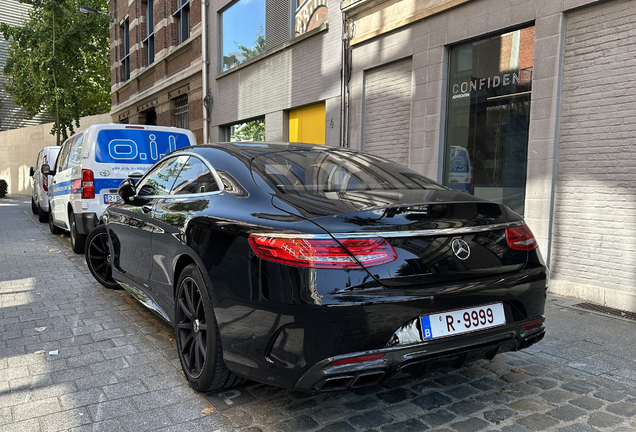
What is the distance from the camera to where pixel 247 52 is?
45.2 feet

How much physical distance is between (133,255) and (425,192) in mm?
2623

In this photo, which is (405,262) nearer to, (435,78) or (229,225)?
(229,225)

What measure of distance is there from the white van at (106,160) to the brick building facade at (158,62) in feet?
26.8

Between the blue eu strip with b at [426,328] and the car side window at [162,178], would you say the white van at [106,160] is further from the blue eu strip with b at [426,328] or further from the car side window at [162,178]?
the blue eu strip with b at [426,328]

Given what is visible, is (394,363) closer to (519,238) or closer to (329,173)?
→ (519,238)

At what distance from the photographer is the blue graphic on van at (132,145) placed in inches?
291

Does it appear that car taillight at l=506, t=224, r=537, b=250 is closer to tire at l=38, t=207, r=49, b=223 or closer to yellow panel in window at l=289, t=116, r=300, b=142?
yellow panel in window at l=289, t=116, r=300, b=142

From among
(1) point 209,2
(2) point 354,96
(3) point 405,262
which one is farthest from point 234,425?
(1) point 209,2

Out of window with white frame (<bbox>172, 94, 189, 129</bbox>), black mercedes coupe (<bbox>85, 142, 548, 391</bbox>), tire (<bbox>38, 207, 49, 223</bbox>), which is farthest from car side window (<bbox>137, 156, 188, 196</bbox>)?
window with white frame (<bbox>172, 94, 189, 129</bbox>)

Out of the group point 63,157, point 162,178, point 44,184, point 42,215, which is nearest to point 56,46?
point 42,215

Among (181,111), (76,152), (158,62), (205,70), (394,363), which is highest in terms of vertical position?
(158,62)

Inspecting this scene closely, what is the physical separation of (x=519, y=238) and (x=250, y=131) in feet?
38.4

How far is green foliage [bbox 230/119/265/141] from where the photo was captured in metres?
13.4

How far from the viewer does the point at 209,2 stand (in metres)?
15.4
